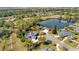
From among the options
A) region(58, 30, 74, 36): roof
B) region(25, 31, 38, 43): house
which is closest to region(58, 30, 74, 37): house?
region(58, 30, 74, 36): roof

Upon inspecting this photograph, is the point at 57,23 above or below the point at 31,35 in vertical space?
above

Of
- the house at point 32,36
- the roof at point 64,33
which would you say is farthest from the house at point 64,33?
the house at point 32,36

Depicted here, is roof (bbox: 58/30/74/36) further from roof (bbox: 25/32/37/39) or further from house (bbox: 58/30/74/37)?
roof (bbox: 25/32/37/39)

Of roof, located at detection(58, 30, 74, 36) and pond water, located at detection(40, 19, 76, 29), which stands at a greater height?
pond water, located at detection(40, 19, 76, 29)

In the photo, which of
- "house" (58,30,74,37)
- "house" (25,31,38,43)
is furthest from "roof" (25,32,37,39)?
"house" (58,30,74,37)

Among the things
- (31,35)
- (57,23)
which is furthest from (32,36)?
(57,23)

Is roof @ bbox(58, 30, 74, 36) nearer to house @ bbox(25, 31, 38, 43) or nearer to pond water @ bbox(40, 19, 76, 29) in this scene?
pond water @ bbox(40, 19, 76, 29)

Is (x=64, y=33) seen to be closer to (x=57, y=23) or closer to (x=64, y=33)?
(x=64, y=33)
